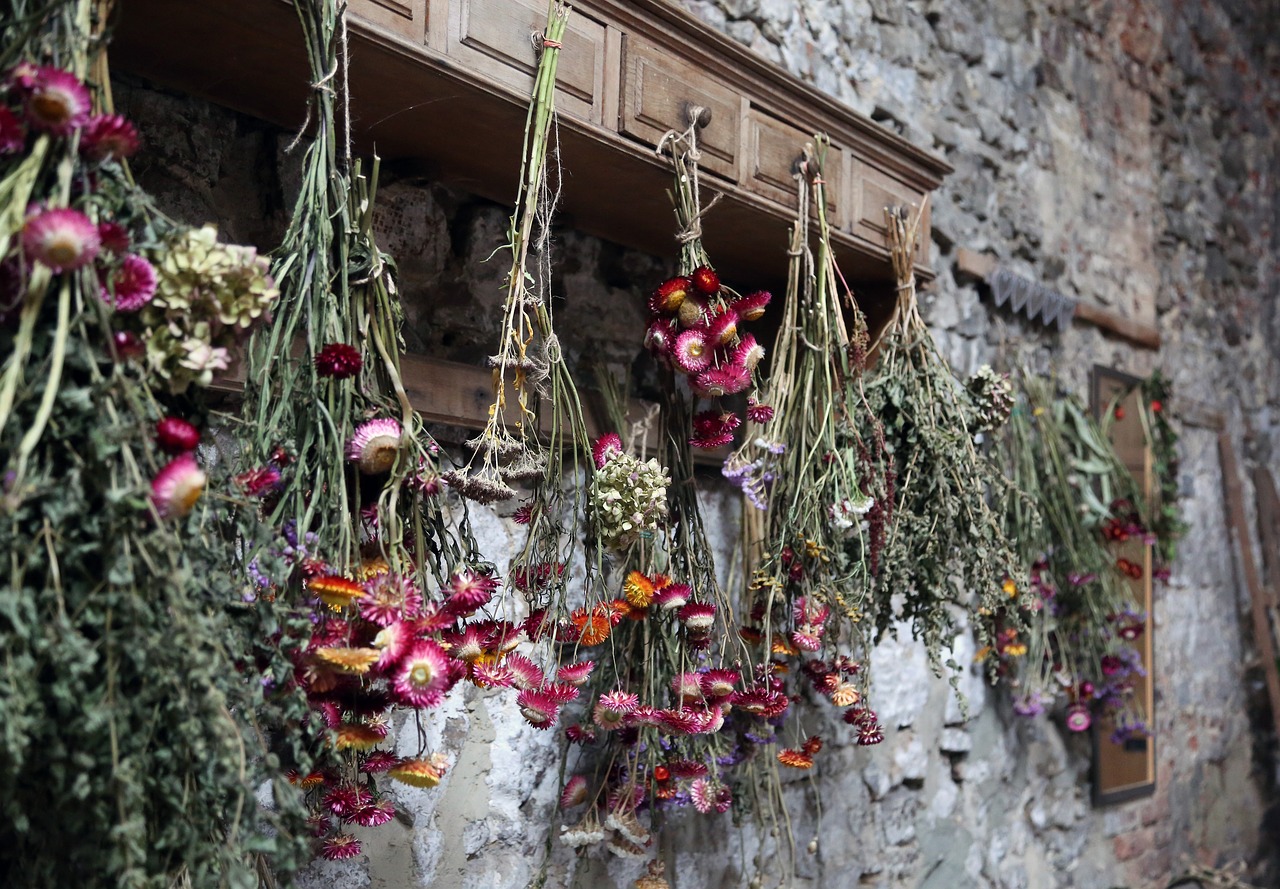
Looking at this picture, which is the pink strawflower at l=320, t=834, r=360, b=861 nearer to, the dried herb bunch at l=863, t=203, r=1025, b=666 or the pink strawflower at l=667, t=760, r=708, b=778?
the pink strawflower at l=667, t=760, r=708, b=778

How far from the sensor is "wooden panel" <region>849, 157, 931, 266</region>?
6.17 feet

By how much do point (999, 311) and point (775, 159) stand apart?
3.87 ft

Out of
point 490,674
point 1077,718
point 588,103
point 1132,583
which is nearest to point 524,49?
point 588,103

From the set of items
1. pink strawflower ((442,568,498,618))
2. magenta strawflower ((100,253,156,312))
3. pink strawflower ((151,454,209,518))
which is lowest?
pink strawflower ((442,568,498,618))

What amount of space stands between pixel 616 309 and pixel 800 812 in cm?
101

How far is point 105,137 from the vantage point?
2.77 ft

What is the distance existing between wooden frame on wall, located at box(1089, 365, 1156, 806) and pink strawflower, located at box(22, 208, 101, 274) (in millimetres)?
2689

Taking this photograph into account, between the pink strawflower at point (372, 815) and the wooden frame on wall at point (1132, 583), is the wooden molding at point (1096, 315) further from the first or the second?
the pink strawflower at point (372, 815)

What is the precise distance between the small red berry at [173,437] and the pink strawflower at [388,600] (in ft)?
0.69

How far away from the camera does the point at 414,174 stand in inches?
60.0

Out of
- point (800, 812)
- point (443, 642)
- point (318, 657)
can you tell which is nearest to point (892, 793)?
A: point (800, 812)

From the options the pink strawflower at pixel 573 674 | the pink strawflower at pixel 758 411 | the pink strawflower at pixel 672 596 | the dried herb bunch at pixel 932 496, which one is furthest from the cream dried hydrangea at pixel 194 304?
the dried herb bunch at pixel 932 496

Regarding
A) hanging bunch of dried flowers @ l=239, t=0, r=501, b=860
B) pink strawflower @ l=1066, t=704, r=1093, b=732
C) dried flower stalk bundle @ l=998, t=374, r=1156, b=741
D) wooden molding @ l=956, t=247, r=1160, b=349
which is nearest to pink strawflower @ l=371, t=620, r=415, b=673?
hanging bunch of dried flowers @ l=239, t=0, r=501, b=860

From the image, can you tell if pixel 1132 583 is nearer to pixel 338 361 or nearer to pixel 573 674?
→ pixel 573 674
